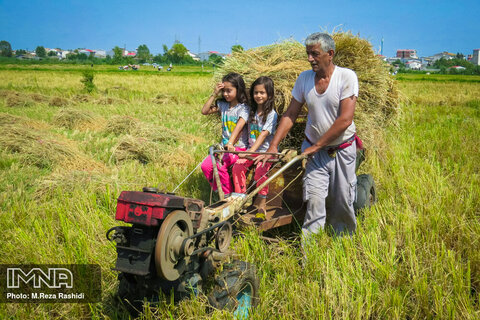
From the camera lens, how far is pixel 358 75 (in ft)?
16.3

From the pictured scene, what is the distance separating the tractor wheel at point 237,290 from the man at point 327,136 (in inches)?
39.1

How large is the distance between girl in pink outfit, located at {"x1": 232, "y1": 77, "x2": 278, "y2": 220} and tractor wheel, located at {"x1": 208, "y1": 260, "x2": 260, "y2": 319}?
1211mm

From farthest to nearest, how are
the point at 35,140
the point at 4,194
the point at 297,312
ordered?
the point at 35,140 → the point at 4,194 → the point at 297,312

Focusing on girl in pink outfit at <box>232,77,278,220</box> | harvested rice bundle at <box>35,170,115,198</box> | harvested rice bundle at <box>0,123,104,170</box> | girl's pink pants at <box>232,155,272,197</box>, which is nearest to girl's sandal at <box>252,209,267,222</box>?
girl in pink outfit at <box>232,77,278,220</box>

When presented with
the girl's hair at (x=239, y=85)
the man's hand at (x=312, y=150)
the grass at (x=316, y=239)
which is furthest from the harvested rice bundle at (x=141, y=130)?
the man's hand at (x=312, y=150)

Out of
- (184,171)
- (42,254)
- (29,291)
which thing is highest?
(184,171)

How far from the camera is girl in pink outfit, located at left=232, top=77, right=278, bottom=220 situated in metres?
4.16

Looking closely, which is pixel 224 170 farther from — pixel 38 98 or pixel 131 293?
pixel 38 98

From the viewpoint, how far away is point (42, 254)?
132 inches

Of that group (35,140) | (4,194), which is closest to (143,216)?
(4,194)

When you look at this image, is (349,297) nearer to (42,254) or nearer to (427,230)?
(427,230)

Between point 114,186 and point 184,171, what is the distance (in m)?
1.24

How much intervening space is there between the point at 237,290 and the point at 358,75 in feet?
11.1

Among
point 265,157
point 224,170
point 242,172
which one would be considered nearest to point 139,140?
point 224,170
